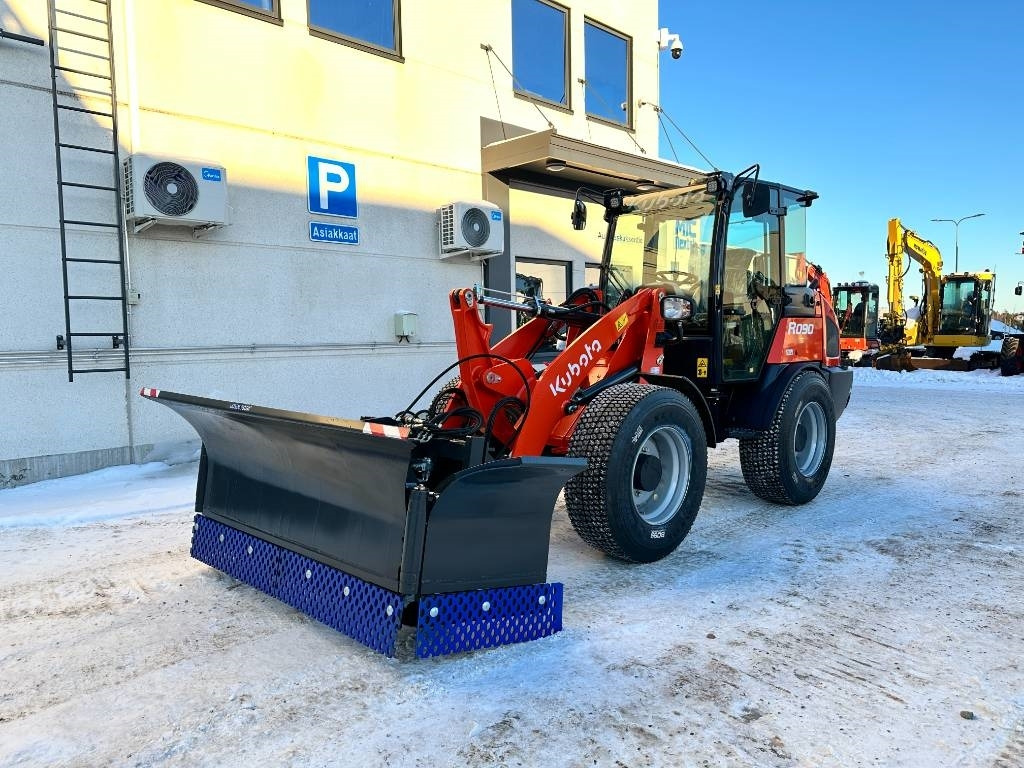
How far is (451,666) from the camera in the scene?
2926 mm

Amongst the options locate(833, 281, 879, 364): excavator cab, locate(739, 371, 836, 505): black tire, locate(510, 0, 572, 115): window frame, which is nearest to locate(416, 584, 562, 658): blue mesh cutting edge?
locate(739, 371, 836, 505): black tire

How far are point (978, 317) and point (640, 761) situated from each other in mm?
24654

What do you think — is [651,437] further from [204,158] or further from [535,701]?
[204,158]

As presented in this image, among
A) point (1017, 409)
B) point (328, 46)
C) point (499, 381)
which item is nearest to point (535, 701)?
point (499, 381)

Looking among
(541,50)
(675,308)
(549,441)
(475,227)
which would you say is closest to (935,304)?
(541,50)

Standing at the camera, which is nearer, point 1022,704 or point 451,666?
point 1022,704

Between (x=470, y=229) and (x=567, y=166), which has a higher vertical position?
(x=567, y=166)

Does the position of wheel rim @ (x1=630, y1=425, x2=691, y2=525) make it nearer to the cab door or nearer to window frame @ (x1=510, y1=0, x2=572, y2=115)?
the cab door

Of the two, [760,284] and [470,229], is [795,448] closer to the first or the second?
[760,284]

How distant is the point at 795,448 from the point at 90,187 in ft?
20.8

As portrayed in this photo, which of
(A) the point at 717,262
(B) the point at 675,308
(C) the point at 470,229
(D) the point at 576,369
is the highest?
(C) the point at 470,229

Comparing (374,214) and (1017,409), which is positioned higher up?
(374,214)

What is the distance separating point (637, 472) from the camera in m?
4.10

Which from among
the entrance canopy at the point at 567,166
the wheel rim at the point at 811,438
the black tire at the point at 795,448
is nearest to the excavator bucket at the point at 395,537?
the black tire at the point at 795,448
